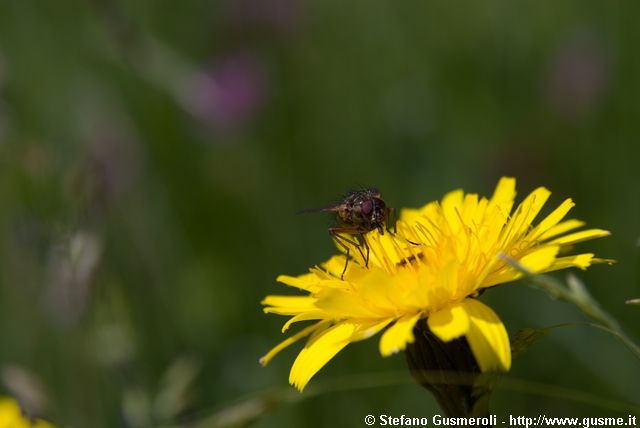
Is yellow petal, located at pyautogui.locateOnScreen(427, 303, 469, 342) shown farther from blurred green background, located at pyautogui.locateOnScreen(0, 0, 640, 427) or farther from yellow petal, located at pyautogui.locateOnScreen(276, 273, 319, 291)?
blurred green background, located at pyautogui.locateOnScreen(0, 0, 640, 427)

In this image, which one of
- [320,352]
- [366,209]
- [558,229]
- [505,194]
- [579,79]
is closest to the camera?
[320,352]

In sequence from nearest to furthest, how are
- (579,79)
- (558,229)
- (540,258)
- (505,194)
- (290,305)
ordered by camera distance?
1. (540,258)
2. (558,229)
3. (290,305)
4. (505,194)
5. (579,79)

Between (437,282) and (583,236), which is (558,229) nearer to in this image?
(583,236)

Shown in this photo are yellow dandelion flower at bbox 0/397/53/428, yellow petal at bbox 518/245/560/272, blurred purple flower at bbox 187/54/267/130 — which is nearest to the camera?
yellow petal at bbox 518/245/560/272

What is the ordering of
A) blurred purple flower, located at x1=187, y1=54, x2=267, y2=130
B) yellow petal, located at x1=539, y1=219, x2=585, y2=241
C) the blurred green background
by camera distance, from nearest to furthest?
yellow petal, located at x1=539, y1=219, x2=585, y2=241 < the blurred green background < blurred purple flower, located at x1=187, y1=54, x2=267, y2=130

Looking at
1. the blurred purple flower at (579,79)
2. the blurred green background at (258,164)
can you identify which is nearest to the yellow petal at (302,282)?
the blurred green background at (258,164)

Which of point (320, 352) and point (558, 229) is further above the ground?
point (558, 229)

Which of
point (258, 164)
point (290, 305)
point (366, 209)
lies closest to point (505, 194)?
point (366, 209)

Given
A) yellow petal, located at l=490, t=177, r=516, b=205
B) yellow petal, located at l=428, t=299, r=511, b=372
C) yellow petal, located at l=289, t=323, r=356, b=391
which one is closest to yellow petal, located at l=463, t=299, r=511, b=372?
yellow petal, located at l=428, t=299, r=511, b=372
